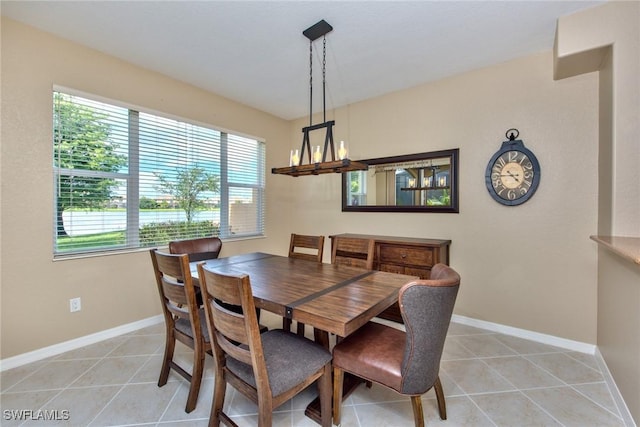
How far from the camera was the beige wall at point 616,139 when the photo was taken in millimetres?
1843

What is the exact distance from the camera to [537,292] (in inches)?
105

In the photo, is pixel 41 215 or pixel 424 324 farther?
pixel 41 215

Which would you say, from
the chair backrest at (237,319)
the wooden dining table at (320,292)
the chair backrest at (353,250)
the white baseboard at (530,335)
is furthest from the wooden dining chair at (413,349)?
the white baseboard at (530,335)

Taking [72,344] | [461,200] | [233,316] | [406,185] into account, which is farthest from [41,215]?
[461,200]

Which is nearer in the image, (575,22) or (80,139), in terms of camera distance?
(575,22)

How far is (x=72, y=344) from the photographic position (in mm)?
2486

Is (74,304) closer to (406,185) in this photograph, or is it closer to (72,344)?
(72,344)

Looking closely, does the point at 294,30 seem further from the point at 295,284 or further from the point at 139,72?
the point at 295,284

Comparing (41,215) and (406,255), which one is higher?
(41,215)

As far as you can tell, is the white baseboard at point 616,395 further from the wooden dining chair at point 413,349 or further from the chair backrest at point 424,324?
the chair backrest at point 424,324

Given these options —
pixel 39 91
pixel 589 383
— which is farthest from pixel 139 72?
pixel 589 383

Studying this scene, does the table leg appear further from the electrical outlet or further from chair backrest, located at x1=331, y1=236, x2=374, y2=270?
the electrical outlet

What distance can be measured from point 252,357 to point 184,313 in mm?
766

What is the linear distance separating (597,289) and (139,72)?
4839 mm
